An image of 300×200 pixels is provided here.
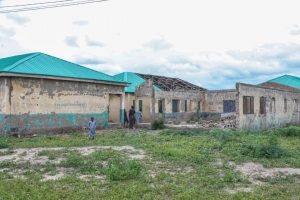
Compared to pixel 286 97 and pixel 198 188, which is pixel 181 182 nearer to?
pixel 198 188

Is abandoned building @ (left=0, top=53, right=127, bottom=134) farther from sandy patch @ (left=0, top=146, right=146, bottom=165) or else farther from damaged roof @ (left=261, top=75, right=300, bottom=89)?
damaged roof @ (left=261, top=75, right=300, bottom=89)

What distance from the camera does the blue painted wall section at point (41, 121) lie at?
14713 mm

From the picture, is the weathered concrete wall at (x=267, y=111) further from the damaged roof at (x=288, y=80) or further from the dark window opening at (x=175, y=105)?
the dark window opening at (x=175, y=105)

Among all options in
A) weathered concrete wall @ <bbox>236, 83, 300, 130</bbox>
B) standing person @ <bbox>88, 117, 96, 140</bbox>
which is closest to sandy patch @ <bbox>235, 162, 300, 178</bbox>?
standing person @ <bbox>88, 117, 96, 140</bbox>

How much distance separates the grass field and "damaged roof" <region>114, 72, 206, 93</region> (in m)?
16.6

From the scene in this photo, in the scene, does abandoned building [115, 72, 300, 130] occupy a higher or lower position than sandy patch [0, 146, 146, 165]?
higher

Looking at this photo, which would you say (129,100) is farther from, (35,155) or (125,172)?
(125,172)

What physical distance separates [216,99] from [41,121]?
18650 mm

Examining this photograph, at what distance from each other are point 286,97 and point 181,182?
63.9 ft

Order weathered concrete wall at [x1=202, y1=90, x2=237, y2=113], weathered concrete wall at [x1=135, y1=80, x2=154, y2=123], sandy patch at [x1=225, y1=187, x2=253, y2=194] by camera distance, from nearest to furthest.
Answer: sandy patch at [x1=225, y1=187, x2=253, y2=194]
weathered concrete wall at [x1=135, y1=80, x2=154, y2=123]
weathered concrete wall at [x1=202, y1=90, x2=237, y2=113]

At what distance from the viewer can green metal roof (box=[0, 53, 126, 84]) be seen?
15.4 metres

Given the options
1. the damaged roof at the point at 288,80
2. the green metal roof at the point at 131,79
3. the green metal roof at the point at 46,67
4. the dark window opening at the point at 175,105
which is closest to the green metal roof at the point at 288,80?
the damaged roof at the point at 288,80

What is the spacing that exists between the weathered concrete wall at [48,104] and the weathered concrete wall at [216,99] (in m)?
14.0

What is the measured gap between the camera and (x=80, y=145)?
12.1m
